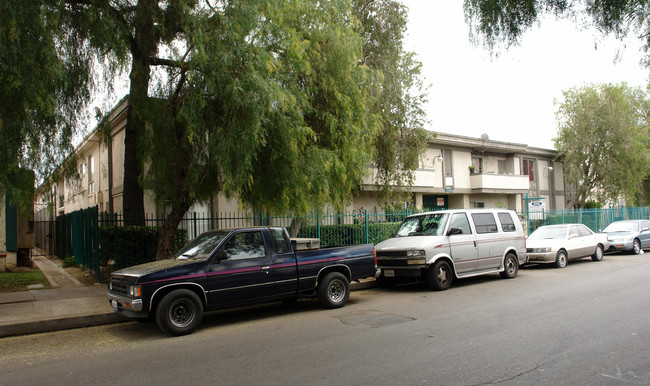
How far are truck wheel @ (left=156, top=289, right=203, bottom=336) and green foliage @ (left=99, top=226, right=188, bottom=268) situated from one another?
17.0 feet

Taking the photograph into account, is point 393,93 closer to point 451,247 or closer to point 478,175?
point 451,247

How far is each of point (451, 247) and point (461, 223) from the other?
0.91 m

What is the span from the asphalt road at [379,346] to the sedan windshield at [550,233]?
20.9 ft

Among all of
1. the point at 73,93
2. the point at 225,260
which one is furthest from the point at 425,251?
the point at 73,93

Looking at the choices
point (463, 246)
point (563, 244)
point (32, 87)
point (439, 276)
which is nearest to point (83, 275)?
point (32, 87)

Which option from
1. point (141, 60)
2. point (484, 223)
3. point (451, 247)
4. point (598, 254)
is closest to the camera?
point (141, 60)

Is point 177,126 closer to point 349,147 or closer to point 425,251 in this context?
point 349,147

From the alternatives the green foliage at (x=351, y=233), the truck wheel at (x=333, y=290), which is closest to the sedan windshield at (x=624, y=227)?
the green foliage at (x=351, y=233)

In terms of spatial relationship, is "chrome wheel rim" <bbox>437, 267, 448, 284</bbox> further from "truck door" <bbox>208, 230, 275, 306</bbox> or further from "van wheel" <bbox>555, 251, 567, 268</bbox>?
"van wheel" <bbox>555, 251, 567, 268</bbox>

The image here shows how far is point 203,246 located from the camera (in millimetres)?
8203

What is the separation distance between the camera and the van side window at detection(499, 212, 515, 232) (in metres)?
12.5

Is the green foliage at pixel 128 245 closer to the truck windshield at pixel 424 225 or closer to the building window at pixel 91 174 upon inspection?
the truck windshield at pixel 424 225

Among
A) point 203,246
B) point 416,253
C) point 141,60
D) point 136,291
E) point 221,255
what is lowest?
point 136,291

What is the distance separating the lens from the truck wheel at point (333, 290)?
29.0 feet
